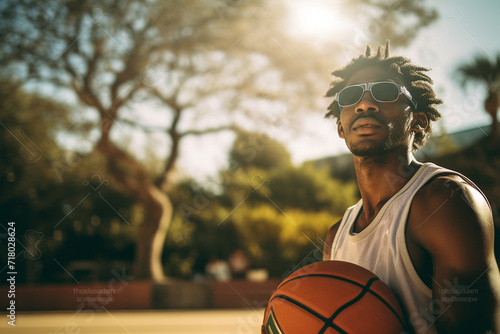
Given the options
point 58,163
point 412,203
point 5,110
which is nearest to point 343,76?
point 412,203

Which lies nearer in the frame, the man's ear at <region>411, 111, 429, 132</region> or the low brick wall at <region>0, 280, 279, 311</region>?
the man's ear at <region>411, 111, 429, 132</region>

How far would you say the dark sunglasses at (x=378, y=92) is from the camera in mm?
2090

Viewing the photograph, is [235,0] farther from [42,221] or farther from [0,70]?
[42,221]

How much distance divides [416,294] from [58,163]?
60.2 ft

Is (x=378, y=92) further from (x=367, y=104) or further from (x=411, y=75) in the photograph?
(x=411, y=75)

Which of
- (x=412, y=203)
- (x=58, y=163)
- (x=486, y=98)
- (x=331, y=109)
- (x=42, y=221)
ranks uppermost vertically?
(x=486, y=98)

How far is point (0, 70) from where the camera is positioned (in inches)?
516

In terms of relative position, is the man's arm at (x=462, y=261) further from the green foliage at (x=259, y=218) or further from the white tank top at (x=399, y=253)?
the green foliage at (x=259, y=218)

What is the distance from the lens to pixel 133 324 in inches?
396

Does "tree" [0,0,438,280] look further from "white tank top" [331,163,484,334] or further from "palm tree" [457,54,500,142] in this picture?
"white tank top" [331,163,484,334]

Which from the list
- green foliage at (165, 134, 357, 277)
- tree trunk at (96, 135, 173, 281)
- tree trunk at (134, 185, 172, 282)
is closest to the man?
green foliage at (165, 134, 357, 277)

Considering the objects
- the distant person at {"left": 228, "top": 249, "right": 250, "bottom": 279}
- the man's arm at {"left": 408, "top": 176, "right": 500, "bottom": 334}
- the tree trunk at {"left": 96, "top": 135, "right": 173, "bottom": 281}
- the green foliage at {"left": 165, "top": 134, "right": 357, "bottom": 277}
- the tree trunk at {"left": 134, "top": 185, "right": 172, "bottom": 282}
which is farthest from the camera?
the green foliage at {"left": 165, "top": 134, "right": 357, "bottom": 277}

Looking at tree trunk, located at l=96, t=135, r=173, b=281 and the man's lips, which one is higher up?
the man's lips

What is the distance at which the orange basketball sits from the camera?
1.75 metres
